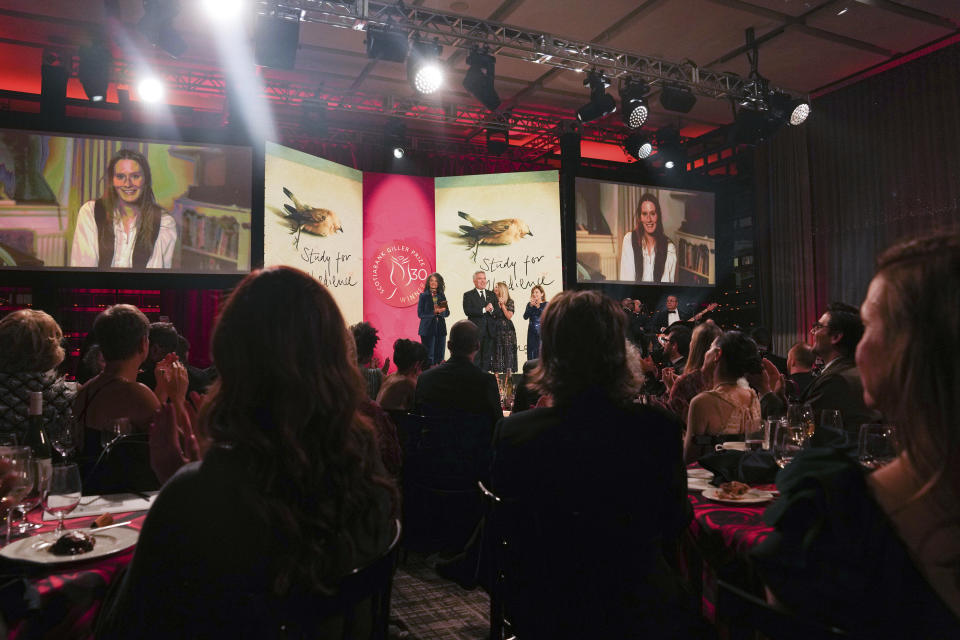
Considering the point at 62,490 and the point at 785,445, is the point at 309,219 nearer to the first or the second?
the point at 62,490

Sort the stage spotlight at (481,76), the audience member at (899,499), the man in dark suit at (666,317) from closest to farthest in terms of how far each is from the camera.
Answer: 1. the audience member at (899,499)
2. the stage spotlight at (481,76)
3. the man in dark suit at (666,317)

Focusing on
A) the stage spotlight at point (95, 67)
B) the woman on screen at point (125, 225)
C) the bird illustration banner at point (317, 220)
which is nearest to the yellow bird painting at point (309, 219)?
the bird illustration banner at point (317, 220)

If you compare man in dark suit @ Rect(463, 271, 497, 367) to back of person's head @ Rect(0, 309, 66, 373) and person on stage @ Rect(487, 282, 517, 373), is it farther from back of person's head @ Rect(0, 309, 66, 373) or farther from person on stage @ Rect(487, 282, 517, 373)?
back of person's head @ Rect(0, 309, 66, 373)

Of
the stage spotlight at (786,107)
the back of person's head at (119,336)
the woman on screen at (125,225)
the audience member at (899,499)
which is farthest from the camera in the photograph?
the stage spotlight at (786,107)

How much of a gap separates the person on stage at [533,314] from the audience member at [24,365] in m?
6.44

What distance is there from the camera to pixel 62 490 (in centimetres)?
146

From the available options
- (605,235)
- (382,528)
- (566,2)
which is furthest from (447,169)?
(382,528)

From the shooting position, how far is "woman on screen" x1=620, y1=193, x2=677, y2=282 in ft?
30.3

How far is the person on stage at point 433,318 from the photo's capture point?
28.2ft

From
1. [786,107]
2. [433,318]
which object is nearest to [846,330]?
[786,107]

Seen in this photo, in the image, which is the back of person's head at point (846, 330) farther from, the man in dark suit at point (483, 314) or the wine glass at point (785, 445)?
the man in dark suit at point (483, 314)

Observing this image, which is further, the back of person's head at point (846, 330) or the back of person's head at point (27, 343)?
the back of person's head at point (846, 330)

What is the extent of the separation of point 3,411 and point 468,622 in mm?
2206

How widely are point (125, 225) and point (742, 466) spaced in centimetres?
712
